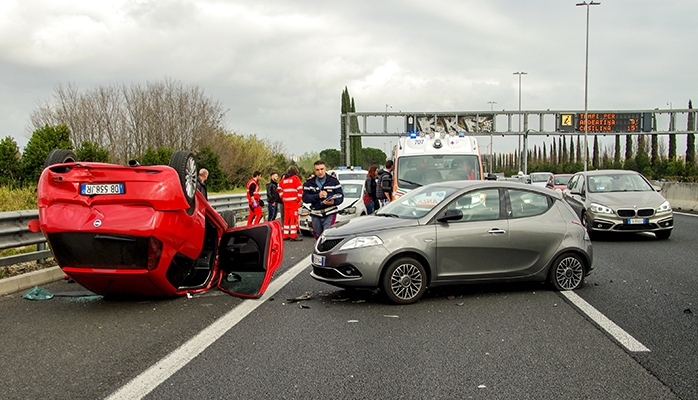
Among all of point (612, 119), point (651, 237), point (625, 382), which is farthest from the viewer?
point (612, 119)

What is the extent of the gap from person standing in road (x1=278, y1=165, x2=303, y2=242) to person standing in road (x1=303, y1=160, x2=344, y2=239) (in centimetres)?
285

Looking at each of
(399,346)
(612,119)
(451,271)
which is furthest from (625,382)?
(612,119)

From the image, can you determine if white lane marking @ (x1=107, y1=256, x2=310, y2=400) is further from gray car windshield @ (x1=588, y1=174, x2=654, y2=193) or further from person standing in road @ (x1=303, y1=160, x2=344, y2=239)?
gray car windshield @ (x1=588, y1=174, x2=654, y2=193)

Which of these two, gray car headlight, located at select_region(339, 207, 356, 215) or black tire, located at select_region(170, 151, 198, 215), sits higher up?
black tire, located at select_region(170, 151, 198, 215)

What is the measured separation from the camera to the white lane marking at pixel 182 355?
171 inches

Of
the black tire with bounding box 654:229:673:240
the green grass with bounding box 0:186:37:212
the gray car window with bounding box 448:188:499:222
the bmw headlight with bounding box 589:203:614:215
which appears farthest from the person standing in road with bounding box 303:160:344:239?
the black tire with bounding box 654:229:673:240

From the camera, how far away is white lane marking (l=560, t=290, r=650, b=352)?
546 centimetres

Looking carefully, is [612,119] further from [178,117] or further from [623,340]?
[623,340]

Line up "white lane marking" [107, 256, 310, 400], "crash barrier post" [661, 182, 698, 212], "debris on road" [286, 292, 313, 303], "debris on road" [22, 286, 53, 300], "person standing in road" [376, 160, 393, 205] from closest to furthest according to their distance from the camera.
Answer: "white lane marking" [107, 256, 310, 400], "debris on road" [286, 292, 313, 303], "debris on road" [22, 286, 53, 300], "person standing in road" [376, 160, 393, 205], "crash barrier post" [661, 182, 698, 212]

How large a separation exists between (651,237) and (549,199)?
8.02 meters

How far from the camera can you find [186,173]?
7082 millimetres

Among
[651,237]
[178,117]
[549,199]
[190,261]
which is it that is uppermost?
[178,117]

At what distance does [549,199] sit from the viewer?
826 centimetres

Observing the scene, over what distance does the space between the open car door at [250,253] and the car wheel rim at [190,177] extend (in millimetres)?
1137
